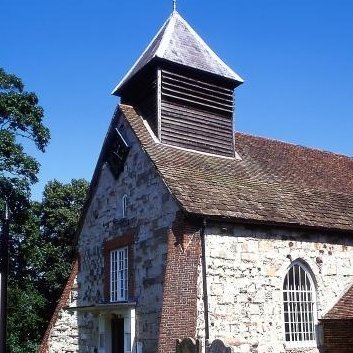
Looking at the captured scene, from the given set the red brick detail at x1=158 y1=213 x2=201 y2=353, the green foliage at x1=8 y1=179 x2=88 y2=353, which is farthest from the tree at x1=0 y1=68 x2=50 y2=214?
the red brick detail at x1=158 y1=213 x2=201 y2=353

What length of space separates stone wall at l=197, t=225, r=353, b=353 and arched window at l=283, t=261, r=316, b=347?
0.24 meters

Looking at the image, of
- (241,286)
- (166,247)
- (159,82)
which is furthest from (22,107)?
(241,286)

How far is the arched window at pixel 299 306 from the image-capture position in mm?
15195

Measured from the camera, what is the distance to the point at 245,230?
573 inches

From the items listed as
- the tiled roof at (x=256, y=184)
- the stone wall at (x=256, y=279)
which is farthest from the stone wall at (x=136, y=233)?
the stone wall at (x=256, y=279)

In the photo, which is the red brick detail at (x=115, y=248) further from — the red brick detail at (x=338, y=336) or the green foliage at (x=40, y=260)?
the green foliage at (x=40, y=260)

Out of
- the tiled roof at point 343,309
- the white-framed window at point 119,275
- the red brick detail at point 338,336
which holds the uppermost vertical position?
the white-framed window at point 119,275

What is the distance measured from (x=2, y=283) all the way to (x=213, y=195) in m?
10.2

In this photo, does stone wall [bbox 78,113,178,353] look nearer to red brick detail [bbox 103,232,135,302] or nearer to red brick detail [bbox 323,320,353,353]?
red brick detail [bbox 103,232,135,302]

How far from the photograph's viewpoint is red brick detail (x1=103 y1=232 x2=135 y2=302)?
16047 millimetres

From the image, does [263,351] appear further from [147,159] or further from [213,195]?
[147,159]

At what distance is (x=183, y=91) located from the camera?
1811cm

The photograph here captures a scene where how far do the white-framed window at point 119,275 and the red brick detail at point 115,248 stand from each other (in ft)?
0.49

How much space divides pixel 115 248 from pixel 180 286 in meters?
4.83
